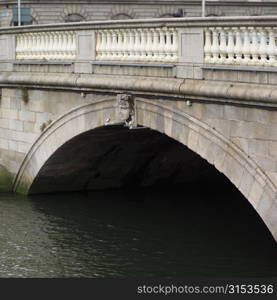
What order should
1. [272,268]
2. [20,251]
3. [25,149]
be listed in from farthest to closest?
1. [25,149]
2. [20,251]
3. [272,268]

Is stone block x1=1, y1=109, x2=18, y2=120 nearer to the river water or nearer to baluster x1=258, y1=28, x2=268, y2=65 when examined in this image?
the river water

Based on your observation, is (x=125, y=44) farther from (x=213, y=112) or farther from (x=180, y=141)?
(x=213, y=112)

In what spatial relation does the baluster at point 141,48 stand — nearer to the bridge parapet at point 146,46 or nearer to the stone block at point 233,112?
the bridge parapet at point 146,46

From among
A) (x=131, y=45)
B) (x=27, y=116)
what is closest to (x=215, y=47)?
(x=131, y=45)

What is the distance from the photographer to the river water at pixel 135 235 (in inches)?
566

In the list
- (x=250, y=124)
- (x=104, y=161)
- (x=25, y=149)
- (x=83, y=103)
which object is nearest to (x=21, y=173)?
(x=25, y=149)

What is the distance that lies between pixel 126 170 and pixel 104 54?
4.90m

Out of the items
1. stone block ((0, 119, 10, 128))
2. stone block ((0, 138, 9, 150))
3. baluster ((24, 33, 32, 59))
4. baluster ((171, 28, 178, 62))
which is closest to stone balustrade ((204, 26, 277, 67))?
baluster ((171, 28, 178, 62))

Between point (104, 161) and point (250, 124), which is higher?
point (250, 124)

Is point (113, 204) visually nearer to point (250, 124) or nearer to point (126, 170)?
point (126, 170)

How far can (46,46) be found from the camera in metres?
18.0

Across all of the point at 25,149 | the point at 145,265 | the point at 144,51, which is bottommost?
the point at 145,265

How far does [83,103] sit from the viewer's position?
16656mm

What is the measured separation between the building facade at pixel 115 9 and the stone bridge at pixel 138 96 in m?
17.3
